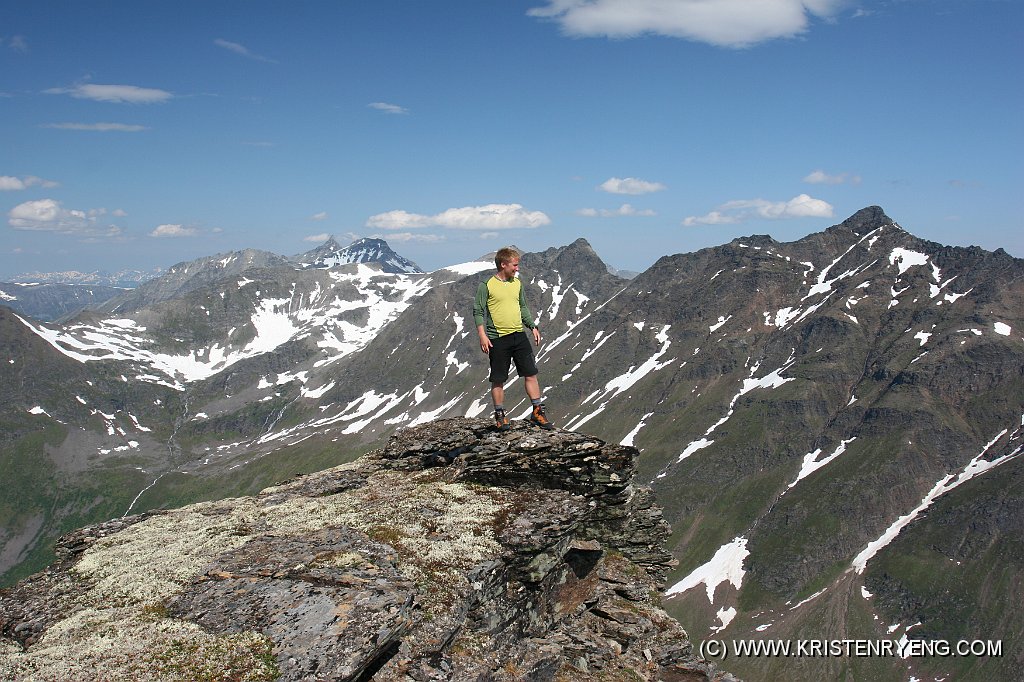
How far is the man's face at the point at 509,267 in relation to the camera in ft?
63.7

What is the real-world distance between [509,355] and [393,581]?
9.22m

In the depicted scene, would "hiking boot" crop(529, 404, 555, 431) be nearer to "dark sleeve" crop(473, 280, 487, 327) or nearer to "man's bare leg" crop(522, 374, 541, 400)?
"man's bare leg" crop(522, 374, 541, 400)

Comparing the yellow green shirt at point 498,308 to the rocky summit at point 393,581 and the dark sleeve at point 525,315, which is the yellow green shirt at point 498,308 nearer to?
the dark sleeve at point 525,315

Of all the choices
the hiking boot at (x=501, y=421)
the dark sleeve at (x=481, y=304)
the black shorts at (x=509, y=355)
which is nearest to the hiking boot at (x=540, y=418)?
the hiking boot at (x=501, y=421)

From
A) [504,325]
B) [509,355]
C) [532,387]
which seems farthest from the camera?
[532,387]

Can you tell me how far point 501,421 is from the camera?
2188cm

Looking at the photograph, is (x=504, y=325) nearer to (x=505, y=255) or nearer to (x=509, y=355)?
(x=509, y=355)

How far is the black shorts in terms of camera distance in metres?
20.6

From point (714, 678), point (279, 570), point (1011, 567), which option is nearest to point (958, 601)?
point (1011, 567)

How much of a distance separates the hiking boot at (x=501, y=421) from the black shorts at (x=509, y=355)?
1.52 metres

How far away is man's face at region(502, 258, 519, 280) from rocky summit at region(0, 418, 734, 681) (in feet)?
18.6

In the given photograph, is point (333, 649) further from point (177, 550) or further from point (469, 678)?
point (177, 550)

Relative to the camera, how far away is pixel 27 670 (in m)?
10.6

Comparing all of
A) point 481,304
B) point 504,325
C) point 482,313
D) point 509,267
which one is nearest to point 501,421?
point 504,325
